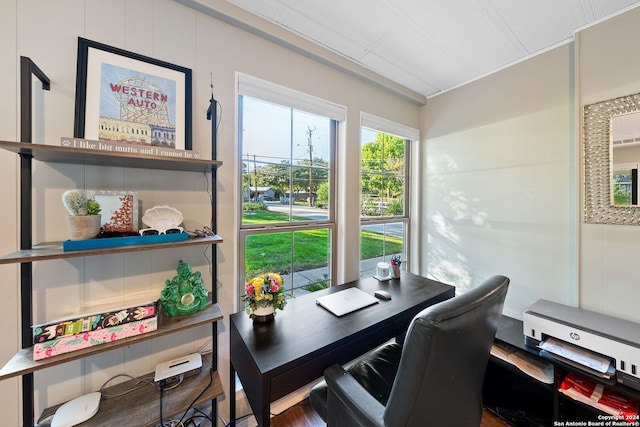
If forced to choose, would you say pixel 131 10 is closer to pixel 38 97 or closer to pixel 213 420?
pixel 38 97

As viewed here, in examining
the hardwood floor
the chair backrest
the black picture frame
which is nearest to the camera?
the chair backrest

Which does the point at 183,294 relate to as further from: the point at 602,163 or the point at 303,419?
the point at 602,163

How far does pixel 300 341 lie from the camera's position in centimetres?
106

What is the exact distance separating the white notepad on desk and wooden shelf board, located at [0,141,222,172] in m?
1.01

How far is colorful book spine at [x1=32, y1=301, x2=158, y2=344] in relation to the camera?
2.81 ft

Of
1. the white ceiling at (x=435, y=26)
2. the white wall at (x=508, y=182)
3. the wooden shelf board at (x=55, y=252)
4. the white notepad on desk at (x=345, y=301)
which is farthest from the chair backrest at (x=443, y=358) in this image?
the white ceiling at (x=435, y=26)

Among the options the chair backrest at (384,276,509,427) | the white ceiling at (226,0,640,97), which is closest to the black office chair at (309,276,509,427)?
the chair backrest at (384,276,509,427)

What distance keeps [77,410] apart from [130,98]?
1409 mm

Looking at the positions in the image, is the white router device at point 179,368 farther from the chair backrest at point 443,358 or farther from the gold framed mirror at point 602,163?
the gold framed mirror at point 602,163

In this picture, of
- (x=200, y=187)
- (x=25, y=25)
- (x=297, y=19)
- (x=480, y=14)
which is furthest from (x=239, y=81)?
(x=480, y=14)

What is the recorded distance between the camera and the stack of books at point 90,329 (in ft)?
2.77

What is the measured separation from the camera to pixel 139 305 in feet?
3.44

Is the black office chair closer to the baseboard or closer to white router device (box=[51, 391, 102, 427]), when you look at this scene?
the baseboard

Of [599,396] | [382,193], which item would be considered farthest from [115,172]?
[599,396]
